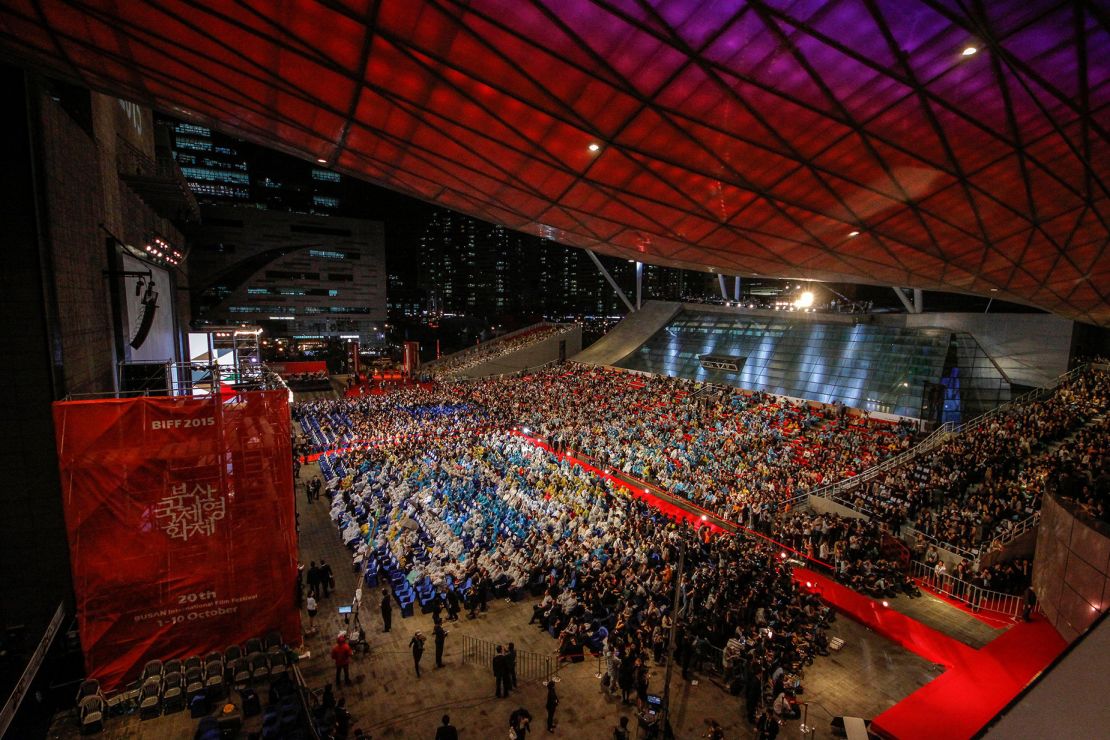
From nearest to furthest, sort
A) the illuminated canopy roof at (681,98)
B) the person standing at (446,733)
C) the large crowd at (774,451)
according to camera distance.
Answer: the illuminated canopy roof at (681,98) → the person standing at (446,733) → the large crowd at (774,451)

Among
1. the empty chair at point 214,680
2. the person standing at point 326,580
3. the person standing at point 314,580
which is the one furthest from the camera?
the person standing at point 326,580

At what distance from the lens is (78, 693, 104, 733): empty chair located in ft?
28.8

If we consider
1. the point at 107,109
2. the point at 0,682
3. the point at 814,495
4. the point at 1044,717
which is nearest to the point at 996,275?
the point at 814,495

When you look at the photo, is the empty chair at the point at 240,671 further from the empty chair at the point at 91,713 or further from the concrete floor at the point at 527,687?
the empty chair at the point at 91,713

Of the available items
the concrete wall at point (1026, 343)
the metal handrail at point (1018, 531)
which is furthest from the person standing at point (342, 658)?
the concrete wall at point (1026, 343)

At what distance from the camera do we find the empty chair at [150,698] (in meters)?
9.20

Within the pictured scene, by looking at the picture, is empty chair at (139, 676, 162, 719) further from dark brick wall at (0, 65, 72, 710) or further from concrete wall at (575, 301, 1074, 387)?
concrete wall at (575, 301, 1074, 387)

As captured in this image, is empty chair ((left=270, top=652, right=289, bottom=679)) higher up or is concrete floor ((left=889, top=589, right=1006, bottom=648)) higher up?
empty chair ((left=270, top=652, right=289, bottom=679))

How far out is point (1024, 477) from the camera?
16188 millimetres

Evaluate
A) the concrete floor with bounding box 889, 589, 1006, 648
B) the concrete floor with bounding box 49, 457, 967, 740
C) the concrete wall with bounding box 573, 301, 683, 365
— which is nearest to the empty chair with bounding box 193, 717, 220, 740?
the concrete floor with bounding box 49, 457, 967, 740

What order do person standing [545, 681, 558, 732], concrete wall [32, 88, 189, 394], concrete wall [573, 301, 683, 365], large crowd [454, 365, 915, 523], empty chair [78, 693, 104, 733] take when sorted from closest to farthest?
1. empty chair [78, 693, 104, 733]
2. person standing [545, 681, 558, 732]
3. concrete wall [32, 88, 189, 394]
4. large crowd [454, 365, 915, 523]
5. concrete wall [573, 301, 683, 365]

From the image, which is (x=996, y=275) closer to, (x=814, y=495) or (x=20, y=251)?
(x=814, y=495)

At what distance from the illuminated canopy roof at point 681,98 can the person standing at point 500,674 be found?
424 inches

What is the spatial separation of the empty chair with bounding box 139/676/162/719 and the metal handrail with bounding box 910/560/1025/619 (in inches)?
710
